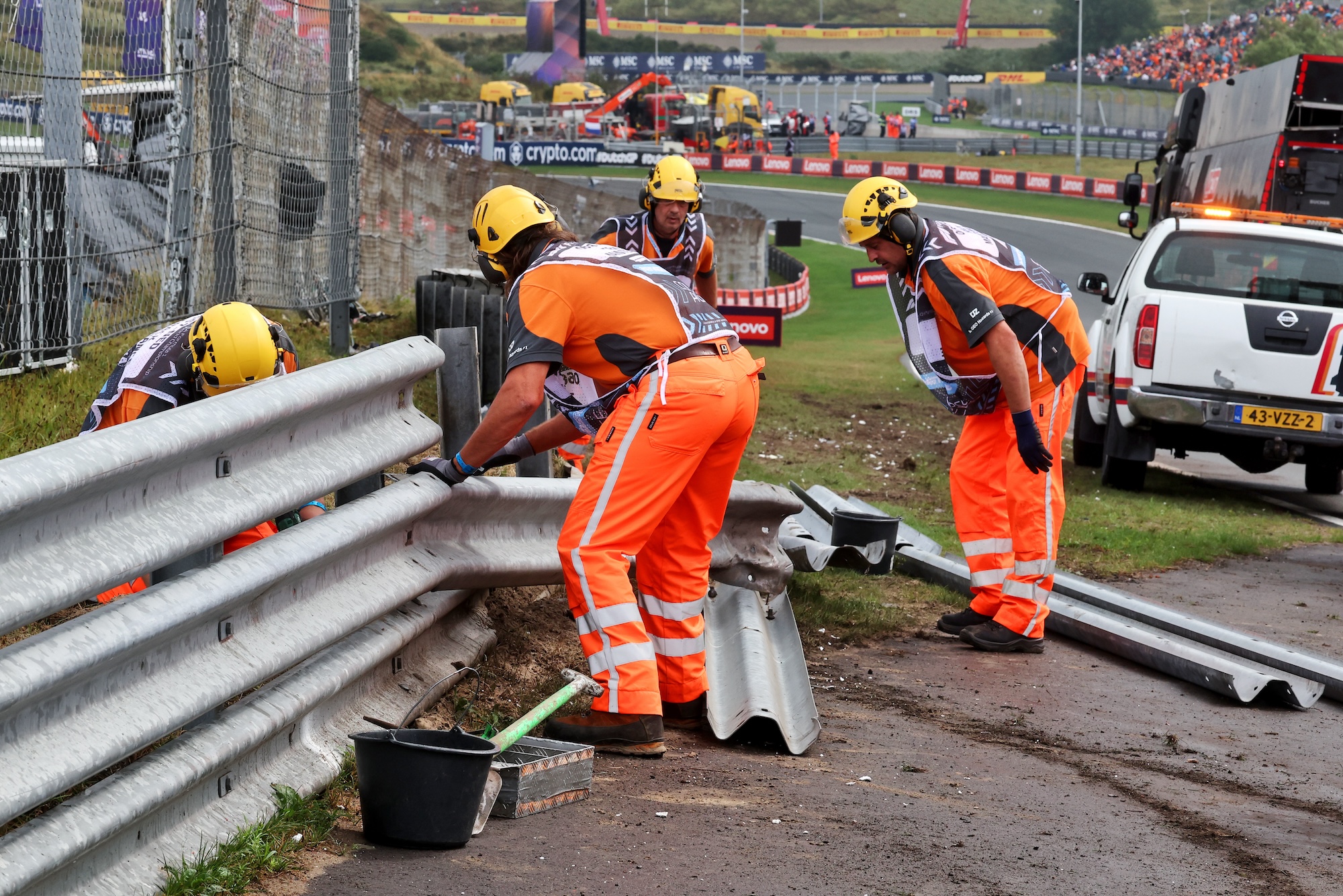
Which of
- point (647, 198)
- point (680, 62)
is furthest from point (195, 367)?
point (680, 62)

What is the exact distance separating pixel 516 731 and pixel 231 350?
195 centimetres

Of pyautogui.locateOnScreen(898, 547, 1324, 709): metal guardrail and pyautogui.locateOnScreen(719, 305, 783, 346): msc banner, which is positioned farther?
pyautogui.locateOnScreen(719, 305, 783, 346): msc banner

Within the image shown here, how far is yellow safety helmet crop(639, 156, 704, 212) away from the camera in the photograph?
831 cm

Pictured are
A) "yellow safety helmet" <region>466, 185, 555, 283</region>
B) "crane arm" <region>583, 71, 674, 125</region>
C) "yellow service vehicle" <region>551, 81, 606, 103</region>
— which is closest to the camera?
"yellow safety helmet" <region>466, 185, 555, 283</region>

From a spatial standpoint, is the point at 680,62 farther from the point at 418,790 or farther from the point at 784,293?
the point at 418,790

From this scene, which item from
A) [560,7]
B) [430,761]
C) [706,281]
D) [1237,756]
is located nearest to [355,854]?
[430,761]

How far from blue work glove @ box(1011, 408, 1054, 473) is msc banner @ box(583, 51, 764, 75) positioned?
100 meters

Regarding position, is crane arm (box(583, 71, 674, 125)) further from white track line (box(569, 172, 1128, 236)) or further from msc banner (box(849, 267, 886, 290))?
msc banner (box(849, 267, 886, 290))

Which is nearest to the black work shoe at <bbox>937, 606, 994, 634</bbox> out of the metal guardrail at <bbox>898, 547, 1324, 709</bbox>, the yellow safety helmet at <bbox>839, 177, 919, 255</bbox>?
the metal guardrail at <bbox>898, 547, 1324, 709</bbox>

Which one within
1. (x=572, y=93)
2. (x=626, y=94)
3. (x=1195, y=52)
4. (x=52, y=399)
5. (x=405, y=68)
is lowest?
(x=52, y=399)

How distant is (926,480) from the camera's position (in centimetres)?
1116

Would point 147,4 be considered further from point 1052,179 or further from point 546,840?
point 1052,179

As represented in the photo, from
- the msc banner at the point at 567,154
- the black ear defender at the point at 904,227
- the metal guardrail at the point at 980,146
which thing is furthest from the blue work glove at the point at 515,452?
the metal guardrail at the point at 980,146

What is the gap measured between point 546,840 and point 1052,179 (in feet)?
182
